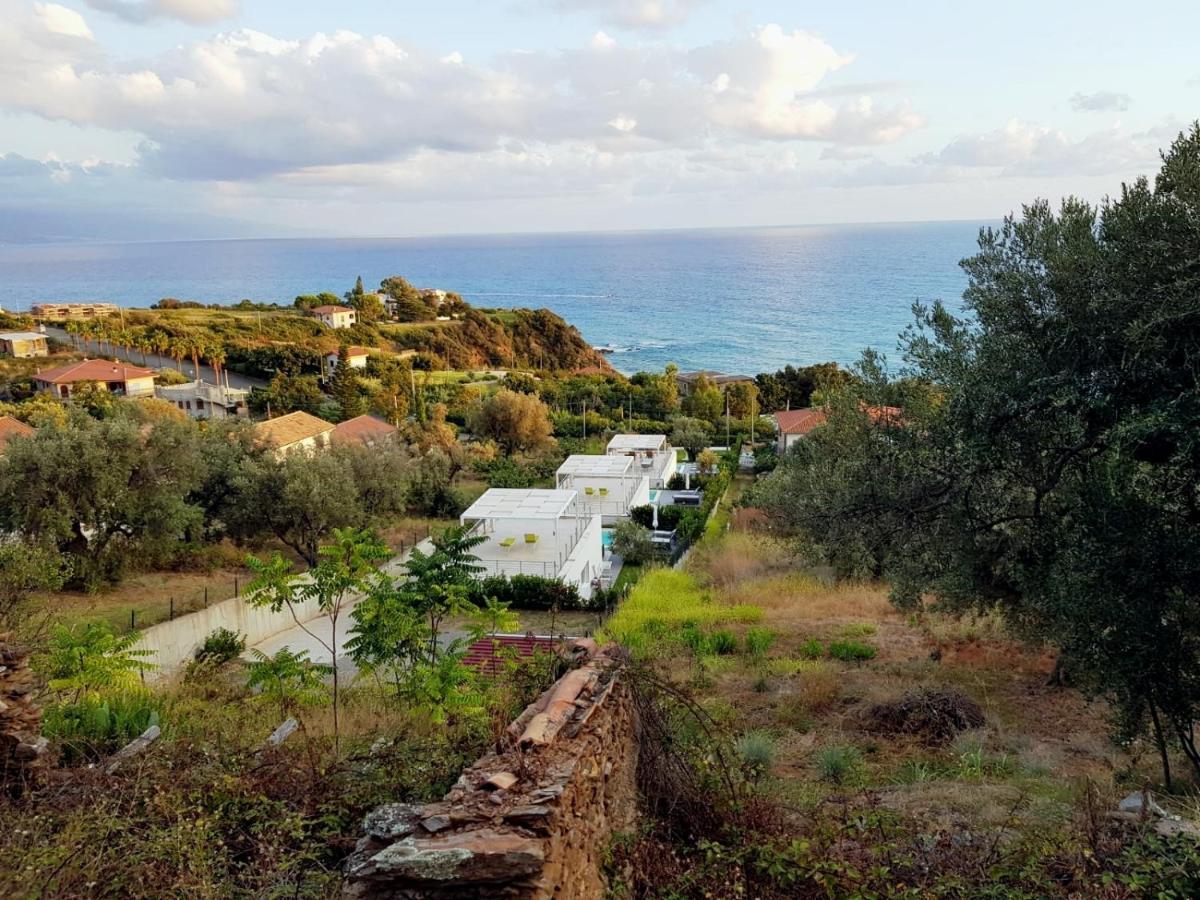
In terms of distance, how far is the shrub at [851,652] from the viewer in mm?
12765

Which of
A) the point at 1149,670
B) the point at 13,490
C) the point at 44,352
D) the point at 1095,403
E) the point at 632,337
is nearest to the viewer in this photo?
the point at 1149,670

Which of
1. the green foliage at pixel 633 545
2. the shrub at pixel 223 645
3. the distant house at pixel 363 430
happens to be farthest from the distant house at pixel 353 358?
the shrub at pixel 223 645

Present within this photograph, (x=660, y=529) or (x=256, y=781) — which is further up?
(x=256, y=781)

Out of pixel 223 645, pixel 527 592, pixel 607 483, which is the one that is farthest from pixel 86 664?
pixel 607 483

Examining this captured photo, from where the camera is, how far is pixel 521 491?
30.2 metres

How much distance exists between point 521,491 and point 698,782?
2479cm

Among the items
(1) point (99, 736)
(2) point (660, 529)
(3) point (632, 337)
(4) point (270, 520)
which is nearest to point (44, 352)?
(4) point (270, 520)

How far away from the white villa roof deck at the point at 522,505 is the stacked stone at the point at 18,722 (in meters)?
19.5

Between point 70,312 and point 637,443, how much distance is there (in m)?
77.9

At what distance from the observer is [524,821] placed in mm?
4070

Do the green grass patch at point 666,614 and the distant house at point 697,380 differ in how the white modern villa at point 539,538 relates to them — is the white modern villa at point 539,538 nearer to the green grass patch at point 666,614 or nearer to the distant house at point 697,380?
the green grass patch at point 666,614

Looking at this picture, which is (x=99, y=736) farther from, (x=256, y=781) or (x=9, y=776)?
(x=256, y=781)

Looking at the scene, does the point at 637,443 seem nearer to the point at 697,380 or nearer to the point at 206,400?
the point at 697,380

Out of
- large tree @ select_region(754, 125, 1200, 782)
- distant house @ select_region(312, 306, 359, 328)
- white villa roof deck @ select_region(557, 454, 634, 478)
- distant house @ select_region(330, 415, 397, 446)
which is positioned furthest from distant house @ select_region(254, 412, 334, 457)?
distant house @ select_region(312, 306, 359, 328)
